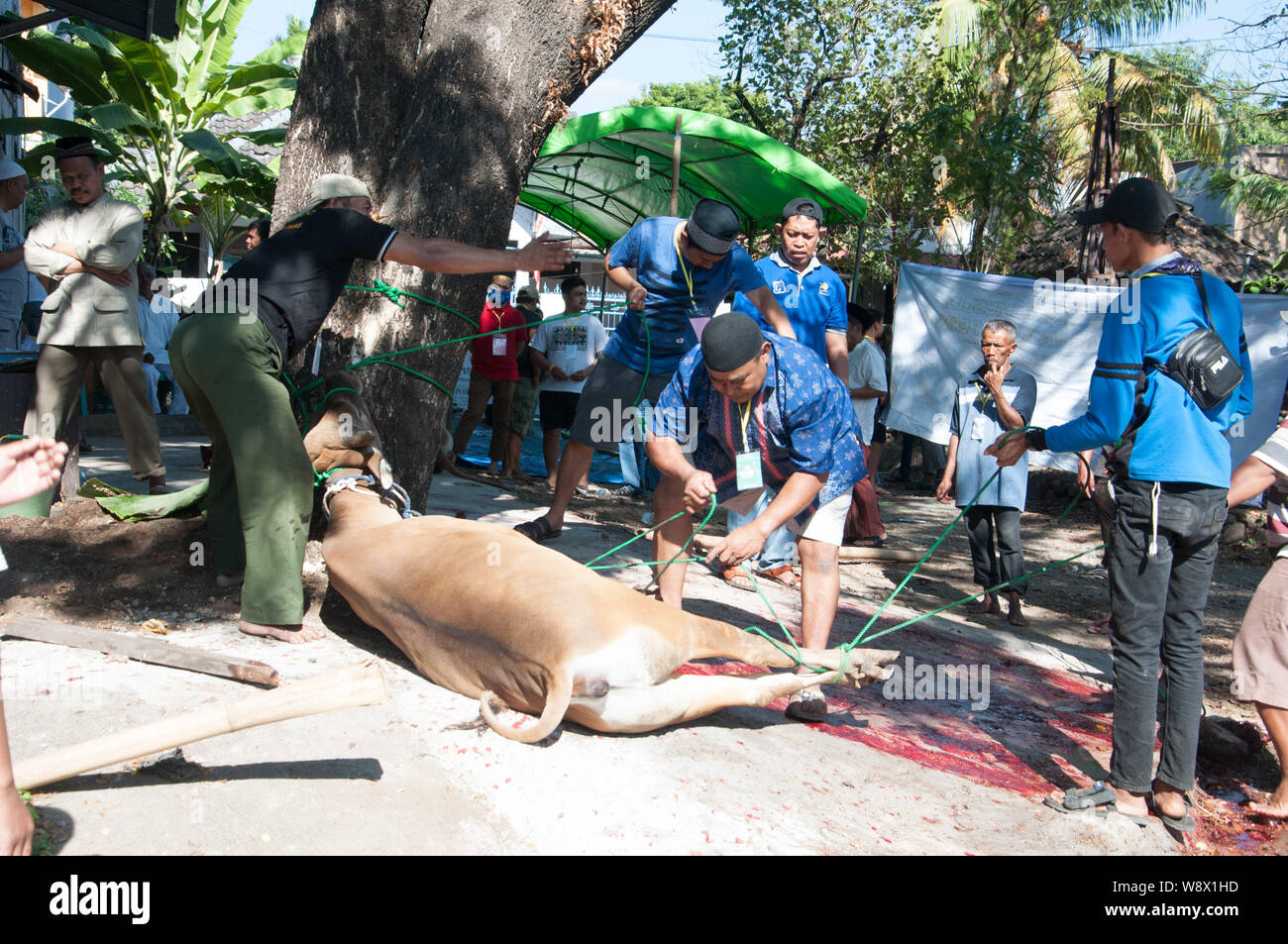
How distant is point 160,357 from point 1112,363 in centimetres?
1215

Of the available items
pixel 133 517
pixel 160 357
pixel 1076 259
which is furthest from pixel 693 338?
pixel 1076 259

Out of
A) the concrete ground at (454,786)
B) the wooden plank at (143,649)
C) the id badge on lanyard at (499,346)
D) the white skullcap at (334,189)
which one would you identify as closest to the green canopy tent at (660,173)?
the id badge on lanyard at (499,346)

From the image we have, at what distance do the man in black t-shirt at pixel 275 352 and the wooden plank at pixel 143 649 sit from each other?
405 millimetres

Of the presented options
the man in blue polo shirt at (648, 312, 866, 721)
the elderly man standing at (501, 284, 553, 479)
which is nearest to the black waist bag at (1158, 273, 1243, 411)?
the man in blue polo shirt at (648, 312, 866, 721)

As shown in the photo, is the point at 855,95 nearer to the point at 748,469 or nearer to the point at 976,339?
the point at 976,339

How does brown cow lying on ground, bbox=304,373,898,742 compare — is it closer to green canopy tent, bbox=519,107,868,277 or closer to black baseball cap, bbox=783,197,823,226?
black baseball cap, bbox=783,197,823,226

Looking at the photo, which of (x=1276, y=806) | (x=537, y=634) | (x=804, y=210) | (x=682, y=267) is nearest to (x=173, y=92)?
(x=804, y=210)

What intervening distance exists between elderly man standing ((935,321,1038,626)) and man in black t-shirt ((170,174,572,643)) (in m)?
3.37

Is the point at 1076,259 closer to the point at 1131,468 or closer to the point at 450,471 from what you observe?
the point at 450,471

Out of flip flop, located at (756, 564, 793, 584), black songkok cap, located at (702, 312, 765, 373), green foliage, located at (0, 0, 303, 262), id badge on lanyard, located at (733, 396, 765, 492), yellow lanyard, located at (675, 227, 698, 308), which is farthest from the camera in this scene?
green foliage, located at (0, 0, 303, 262)

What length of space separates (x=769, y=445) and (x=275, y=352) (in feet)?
6.57

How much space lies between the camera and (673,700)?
10.7ft

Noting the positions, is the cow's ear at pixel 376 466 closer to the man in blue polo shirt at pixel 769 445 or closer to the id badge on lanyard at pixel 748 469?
the man in blue polo shirt at pixel 769 445

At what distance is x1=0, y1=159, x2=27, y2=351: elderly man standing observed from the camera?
244 inches
